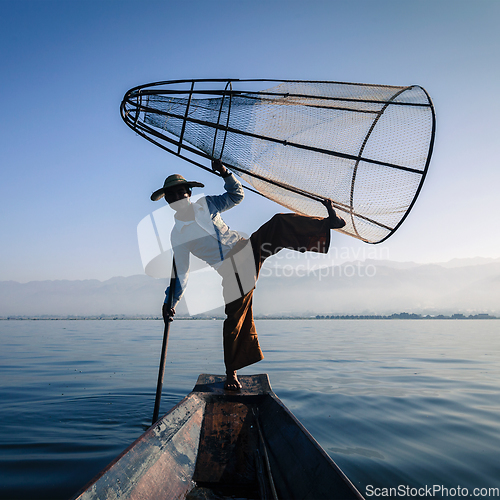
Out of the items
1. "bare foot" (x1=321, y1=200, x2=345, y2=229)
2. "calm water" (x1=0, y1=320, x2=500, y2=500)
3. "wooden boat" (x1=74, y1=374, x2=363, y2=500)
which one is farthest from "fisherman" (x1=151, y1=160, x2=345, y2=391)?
"calm water" (x1=0, y1=320, x2=500, y2=500)

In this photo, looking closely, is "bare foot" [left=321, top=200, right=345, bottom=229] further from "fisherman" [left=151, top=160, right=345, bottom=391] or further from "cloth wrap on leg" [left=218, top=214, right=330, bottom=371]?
"cloth wrap on leg" [left=218, top=214, right=330, bottom=371]

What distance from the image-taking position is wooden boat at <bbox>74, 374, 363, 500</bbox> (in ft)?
6.40

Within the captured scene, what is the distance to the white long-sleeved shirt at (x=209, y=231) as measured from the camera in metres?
3.74

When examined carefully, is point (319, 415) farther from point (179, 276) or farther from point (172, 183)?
point (172, 183)

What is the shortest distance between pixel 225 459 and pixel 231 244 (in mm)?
2193

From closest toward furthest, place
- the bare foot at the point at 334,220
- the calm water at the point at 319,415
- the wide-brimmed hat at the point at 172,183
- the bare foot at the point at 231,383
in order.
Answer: the calm water at the point at 319,415 → the bare foot at the point at 334,220 → the wide-brimmed hat at the point at 172,183 → the bare foot at the point at 231,383

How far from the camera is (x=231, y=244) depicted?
3947mm

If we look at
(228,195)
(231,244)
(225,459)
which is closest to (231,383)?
(225,459)

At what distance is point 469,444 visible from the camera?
3.71m

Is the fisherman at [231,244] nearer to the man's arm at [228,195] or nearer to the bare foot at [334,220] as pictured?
the man's arm at [228,195]

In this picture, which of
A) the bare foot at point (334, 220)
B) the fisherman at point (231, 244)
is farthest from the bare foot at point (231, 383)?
the bare foot at point (334, 220)

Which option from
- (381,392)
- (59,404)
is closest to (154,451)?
(59,404)

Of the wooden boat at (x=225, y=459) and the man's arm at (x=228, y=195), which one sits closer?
the wooden boat at (x=225, y=459)

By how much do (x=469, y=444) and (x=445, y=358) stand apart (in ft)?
25.5
